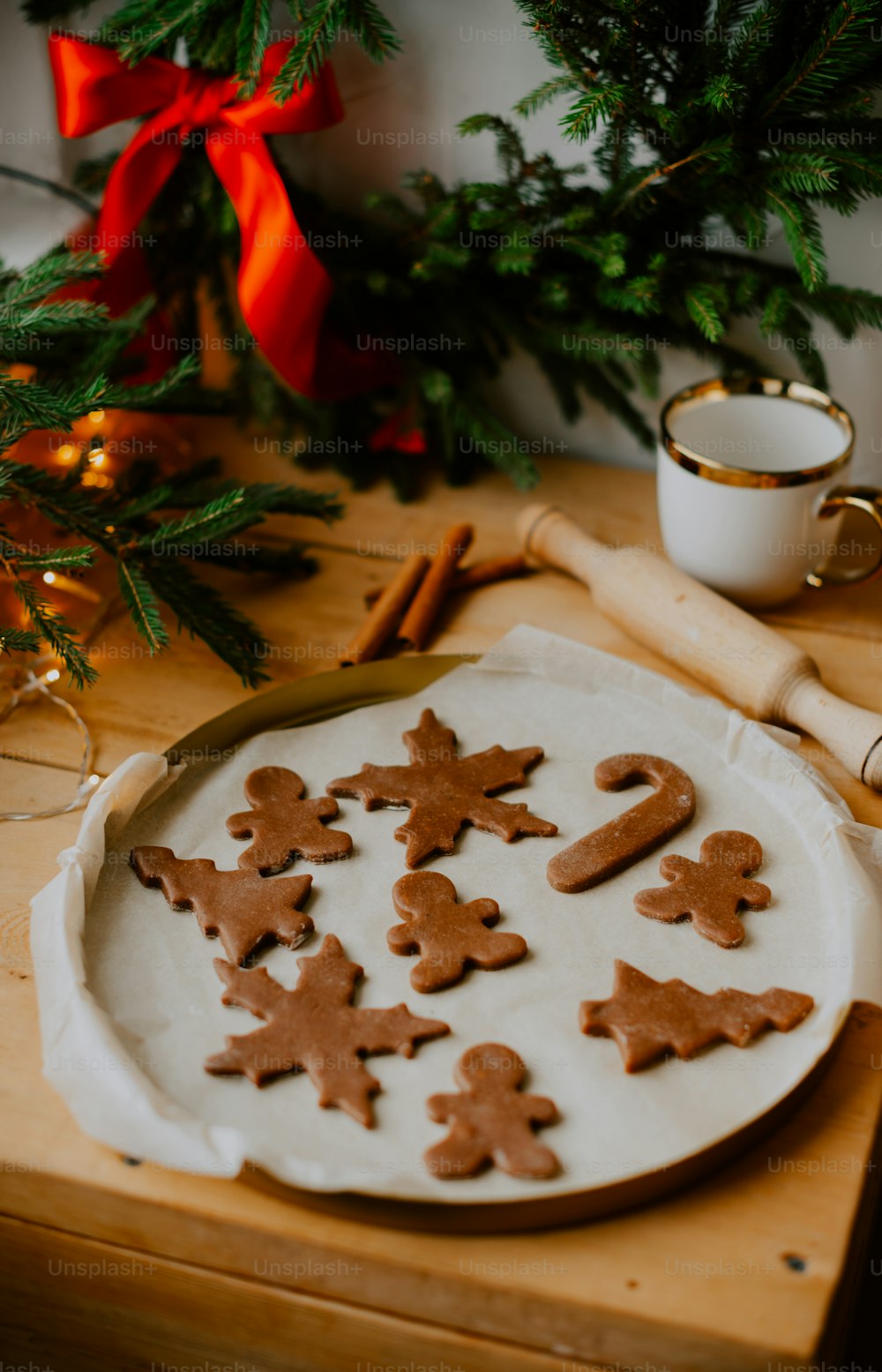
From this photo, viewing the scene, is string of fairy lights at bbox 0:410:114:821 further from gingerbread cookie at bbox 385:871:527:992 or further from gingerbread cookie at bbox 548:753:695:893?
gingerbread cookie at bbox 548:753:695:893

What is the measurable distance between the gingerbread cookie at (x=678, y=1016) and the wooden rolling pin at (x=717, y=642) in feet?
0.97

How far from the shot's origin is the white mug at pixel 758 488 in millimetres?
1142

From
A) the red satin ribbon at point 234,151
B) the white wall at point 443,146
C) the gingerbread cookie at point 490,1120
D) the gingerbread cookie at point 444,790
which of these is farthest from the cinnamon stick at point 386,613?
the gingerbread cookie at point 490,1120

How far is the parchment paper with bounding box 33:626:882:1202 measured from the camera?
754 mm

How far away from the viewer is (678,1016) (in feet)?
2.71

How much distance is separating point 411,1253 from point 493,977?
21cm

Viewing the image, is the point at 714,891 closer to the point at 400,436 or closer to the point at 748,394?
the point at 748,394

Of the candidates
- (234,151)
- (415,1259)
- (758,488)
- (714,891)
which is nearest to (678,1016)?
(714,891)

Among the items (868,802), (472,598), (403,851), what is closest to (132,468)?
(472,598)

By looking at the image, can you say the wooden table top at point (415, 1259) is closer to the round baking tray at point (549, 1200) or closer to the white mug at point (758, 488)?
the round baking tray at point (549, 1200)

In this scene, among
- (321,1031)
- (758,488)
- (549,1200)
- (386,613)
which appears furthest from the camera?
(386,613)

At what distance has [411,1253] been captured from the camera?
72 centimetres

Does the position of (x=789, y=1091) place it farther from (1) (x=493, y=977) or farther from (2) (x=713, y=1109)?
(1) (x=493, y=977)

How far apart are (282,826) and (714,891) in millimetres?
363
